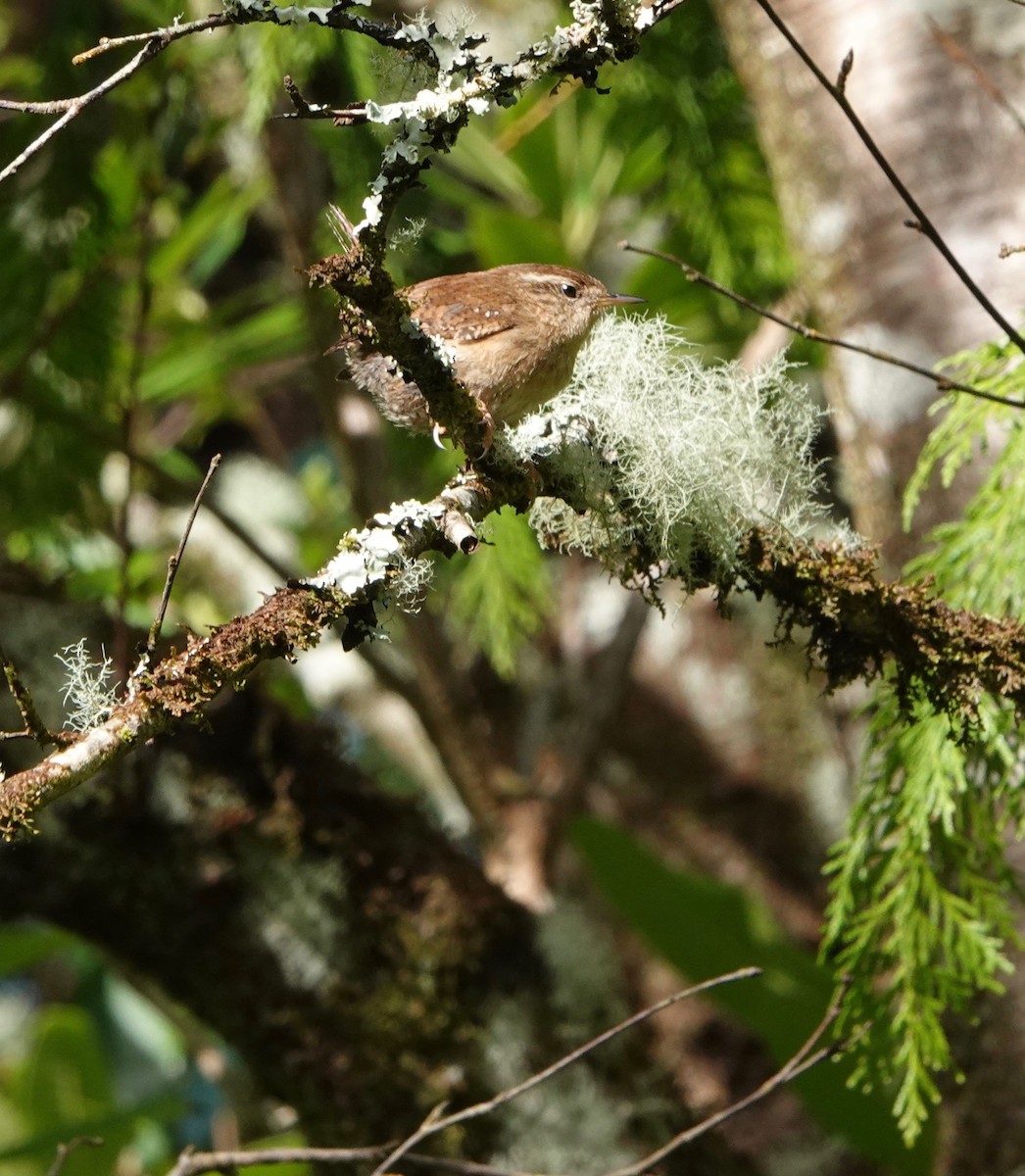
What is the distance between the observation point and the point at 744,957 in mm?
3094

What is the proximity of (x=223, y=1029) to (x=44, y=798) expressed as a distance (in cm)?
181

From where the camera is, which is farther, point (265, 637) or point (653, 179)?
point (653, 179)

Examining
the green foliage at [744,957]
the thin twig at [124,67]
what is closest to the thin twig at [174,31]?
the thin twig at [124,67]

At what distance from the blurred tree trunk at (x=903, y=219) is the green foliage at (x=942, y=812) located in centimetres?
53

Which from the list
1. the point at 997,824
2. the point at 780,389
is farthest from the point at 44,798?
the point at 997,824

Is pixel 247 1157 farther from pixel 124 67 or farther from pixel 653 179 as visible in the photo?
pixel 653 179

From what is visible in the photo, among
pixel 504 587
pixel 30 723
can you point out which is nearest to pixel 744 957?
pixel 504 587

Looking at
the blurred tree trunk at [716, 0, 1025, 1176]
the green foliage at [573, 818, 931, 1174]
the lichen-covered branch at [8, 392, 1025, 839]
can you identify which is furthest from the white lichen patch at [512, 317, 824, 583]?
the green foliage at [573, 818, 931, 1174]

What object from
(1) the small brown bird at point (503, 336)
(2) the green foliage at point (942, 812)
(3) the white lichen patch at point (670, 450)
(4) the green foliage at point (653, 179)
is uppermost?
(4) the green foliage at point (653, 179)

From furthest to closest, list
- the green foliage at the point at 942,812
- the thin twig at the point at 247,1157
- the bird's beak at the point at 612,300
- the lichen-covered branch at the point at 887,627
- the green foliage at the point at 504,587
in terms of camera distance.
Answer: the green foliage at the point at 504,587, the bird's beak at the point at 612,300, the thin twig at the point at 247,1157, the green foliage at the point at 942,812, the lichen-covered branch at the point at 887,627

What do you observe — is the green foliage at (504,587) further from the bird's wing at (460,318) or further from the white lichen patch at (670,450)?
the white lichen patch at (670,450)

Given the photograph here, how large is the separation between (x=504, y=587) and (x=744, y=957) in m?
1.02

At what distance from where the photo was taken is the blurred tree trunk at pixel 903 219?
2334mm

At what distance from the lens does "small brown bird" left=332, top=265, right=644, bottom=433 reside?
1.86 meters
